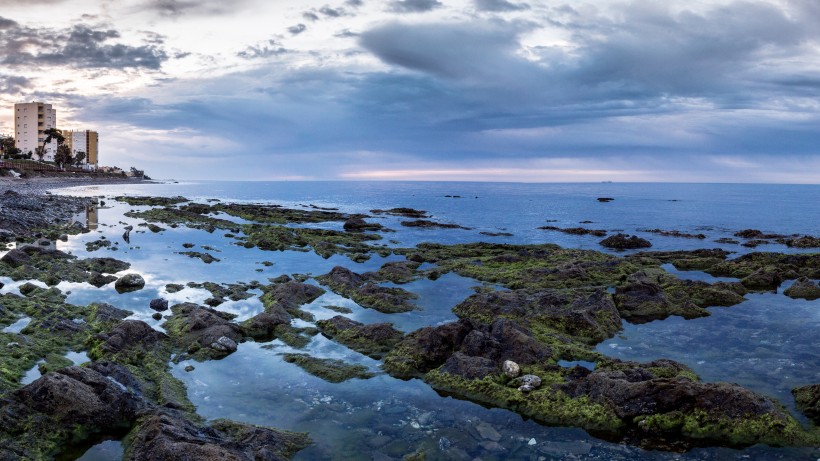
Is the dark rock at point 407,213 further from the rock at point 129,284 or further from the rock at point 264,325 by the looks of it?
the rock at point 264,325

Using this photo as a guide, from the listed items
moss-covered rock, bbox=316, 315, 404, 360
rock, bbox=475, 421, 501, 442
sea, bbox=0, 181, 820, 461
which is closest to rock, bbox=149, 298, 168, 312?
sea, bbox=0, 181, 820, 461

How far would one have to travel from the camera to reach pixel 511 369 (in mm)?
Answer: 18031

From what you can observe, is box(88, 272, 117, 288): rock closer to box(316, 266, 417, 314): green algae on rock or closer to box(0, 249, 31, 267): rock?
box(0, 249, 31, 267): rock

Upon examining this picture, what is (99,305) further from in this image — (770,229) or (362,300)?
(770,229)

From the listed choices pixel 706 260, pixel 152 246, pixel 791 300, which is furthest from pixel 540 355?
pixel 152 246

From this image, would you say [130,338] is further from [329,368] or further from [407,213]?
[407,213]

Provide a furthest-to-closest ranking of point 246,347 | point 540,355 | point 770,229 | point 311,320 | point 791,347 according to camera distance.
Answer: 1. point 770,229
2. point 311,320
3. point 791,347
4. point 246,347
5. point 540,355

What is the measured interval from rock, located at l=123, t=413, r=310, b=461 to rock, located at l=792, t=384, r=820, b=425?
15.1 meters

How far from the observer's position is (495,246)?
55094 millimetres

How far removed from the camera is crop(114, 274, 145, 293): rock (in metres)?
28.8

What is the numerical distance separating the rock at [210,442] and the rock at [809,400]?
49.5 feet

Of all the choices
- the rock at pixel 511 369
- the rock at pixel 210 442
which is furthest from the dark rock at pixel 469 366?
the rock at pixel 210 442

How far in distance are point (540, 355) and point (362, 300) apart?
40.9ft

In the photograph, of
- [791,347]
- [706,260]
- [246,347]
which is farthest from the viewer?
[706,260]
